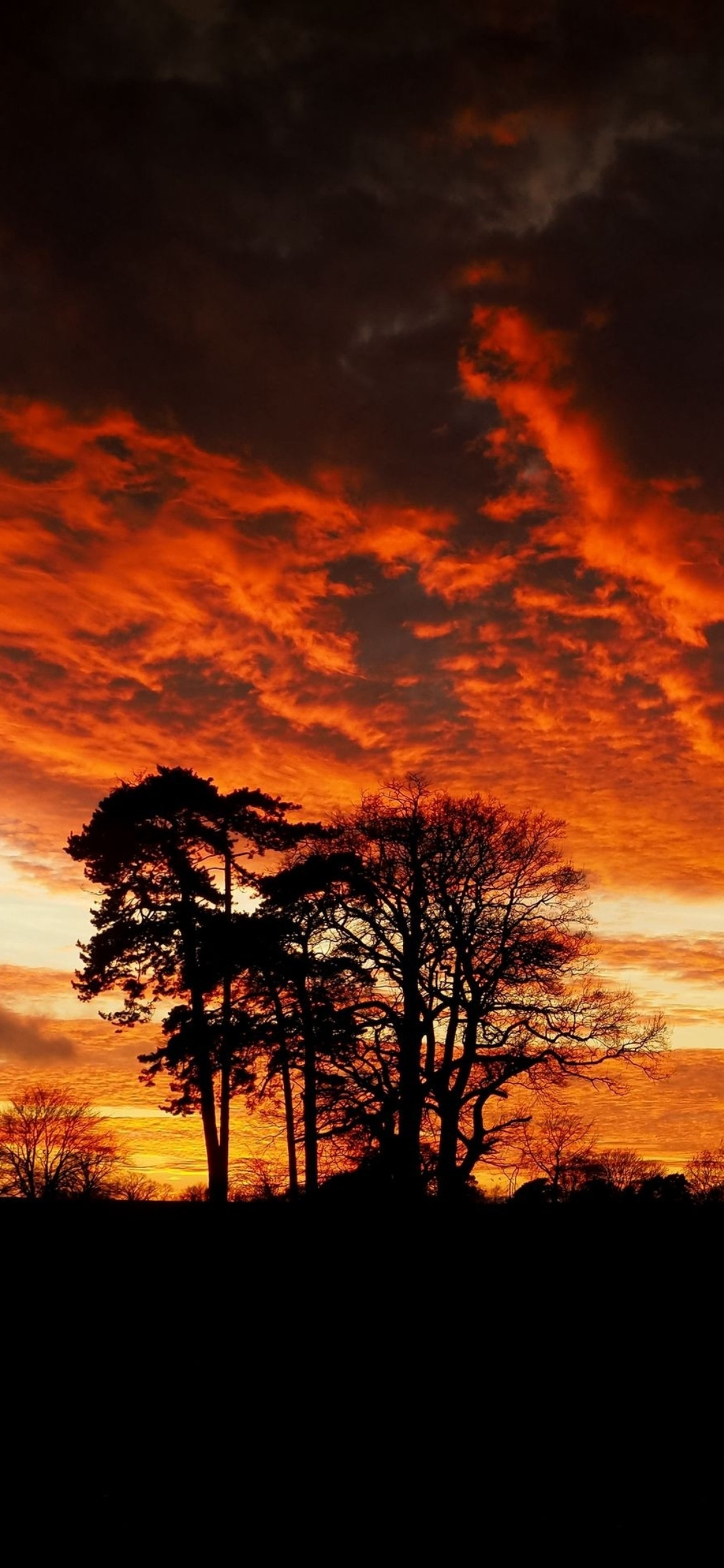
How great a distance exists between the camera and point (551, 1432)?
30.8 feet

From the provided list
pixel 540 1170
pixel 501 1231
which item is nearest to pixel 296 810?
pixel 501 1231

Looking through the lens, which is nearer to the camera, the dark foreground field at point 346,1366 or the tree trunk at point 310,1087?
the dark foreground field at point 346,1366

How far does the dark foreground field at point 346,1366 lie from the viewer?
823 centimetres

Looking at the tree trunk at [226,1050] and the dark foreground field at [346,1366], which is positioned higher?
the tree trunk at [226,1050]

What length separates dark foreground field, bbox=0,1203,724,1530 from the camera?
27.0 ft

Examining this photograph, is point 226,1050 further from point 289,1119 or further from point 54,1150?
point 54,1150

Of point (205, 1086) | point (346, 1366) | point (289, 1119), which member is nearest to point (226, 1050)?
point (205, 1086)

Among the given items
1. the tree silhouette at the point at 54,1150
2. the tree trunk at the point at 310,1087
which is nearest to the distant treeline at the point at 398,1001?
the tree trunk at the point at 310,1087

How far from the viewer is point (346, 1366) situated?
1098 cm

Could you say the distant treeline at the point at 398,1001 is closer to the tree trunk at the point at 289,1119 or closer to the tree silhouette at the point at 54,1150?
the tree trunk at the point at 289,1119

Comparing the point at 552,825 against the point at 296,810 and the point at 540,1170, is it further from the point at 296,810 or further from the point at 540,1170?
the point at 540,1170

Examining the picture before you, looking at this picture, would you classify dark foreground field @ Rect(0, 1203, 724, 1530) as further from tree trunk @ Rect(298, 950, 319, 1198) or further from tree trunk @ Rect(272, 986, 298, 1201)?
tree trunk @ Rect(272, 986, 298, 1201)

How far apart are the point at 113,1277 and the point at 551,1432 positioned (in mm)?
6730

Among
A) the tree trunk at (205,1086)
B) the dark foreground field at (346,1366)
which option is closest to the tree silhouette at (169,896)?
the tree trunk at (205,1086)
